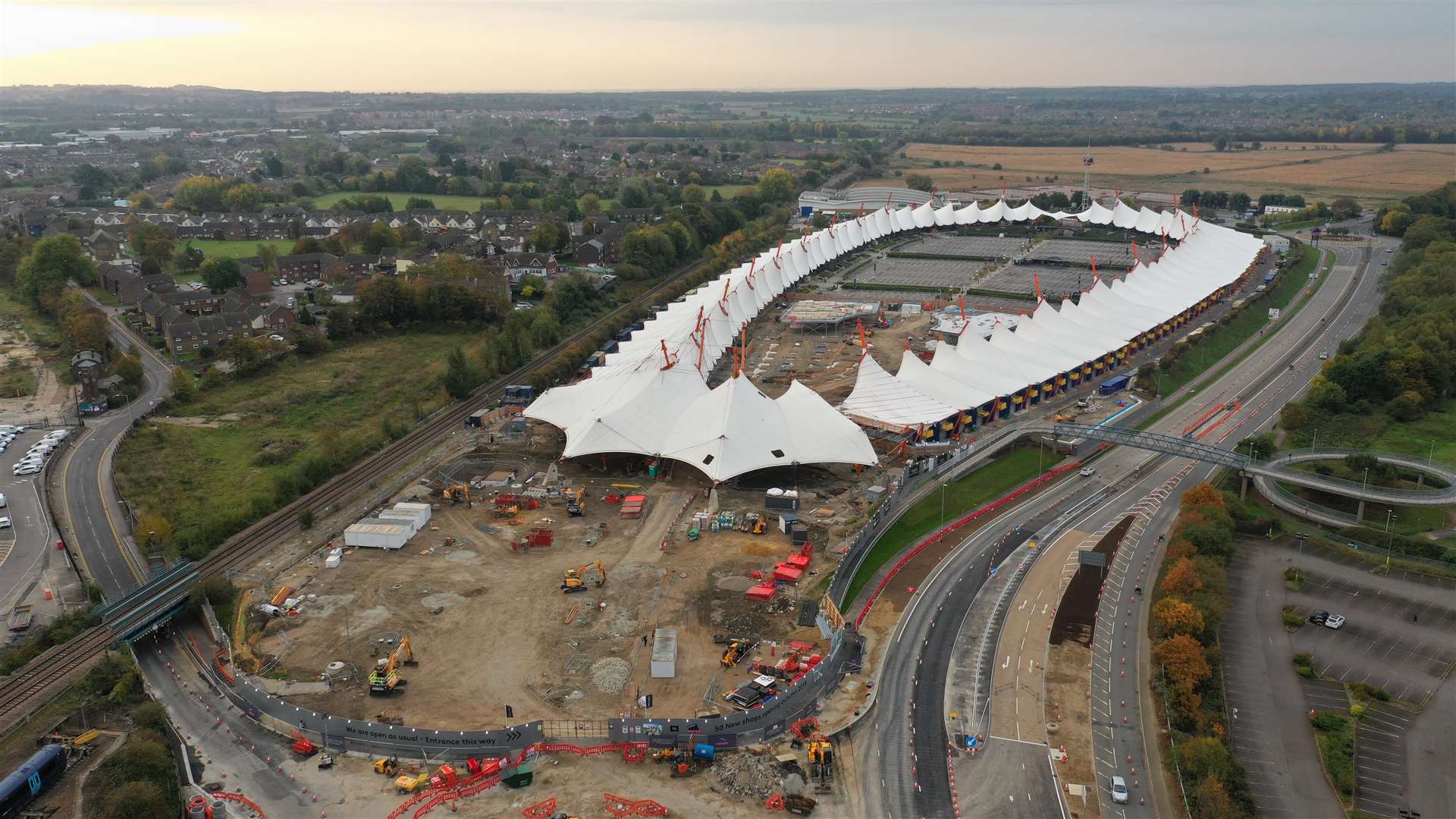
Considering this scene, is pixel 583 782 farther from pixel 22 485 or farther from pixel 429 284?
pixel 429 284

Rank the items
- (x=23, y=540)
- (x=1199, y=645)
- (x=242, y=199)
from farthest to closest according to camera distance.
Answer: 1. (x=242, y=199)
2. (x=23, y=540)
3. (x=1199, y=645)

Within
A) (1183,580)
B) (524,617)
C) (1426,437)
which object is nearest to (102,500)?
(524,617)

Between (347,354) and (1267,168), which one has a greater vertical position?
(1267,168)

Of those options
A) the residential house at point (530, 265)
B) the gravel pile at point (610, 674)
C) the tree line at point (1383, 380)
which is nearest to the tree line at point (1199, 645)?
the tree line at point (1383, 380)

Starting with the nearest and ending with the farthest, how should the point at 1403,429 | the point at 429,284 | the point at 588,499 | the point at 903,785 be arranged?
1. the point at 903,785
2. the point at 588,499
3. the point at 1403,429
4. the point at 429,284

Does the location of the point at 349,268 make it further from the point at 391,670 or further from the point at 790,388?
the point at 391,670

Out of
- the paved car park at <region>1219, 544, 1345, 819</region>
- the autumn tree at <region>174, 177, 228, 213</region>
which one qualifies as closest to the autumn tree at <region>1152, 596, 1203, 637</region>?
the paved car park at <region>1219, 544, 1345, 819</region>

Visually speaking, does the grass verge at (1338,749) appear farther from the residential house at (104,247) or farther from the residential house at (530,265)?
the residential house at (104,247)

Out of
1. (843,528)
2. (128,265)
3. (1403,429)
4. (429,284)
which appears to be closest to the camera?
(843,528)

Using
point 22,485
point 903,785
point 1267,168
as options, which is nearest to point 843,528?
point 903,785
